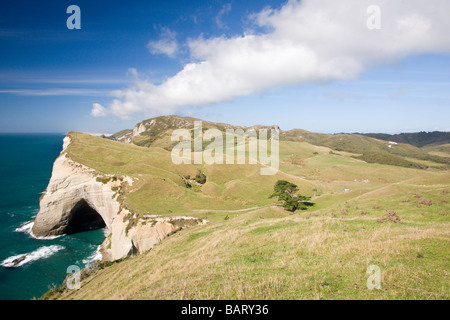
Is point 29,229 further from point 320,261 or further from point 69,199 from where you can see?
point 320,261

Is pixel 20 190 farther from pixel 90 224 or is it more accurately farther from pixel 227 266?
pixel 227 266

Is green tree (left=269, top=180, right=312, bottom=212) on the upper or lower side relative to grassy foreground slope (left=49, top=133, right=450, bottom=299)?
lower

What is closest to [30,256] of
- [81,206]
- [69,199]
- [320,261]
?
[69,199]

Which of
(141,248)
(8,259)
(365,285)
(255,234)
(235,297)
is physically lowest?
(8,259)

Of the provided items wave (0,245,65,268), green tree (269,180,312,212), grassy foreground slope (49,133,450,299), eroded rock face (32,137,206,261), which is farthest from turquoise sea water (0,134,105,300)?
green tree (269,180,312,212)

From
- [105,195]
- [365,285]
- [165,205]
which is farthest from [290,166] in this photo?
[365,285]

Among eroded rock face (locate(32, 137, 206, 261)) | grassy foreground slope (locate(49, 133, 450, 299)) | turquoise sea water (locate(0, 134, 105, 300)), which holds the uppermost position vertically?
grassy foreground slope (locate(49, 133, 450, 299))

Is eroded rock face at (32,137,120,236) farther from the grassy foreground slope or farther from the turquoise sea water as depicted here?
the grassy foreground slope
